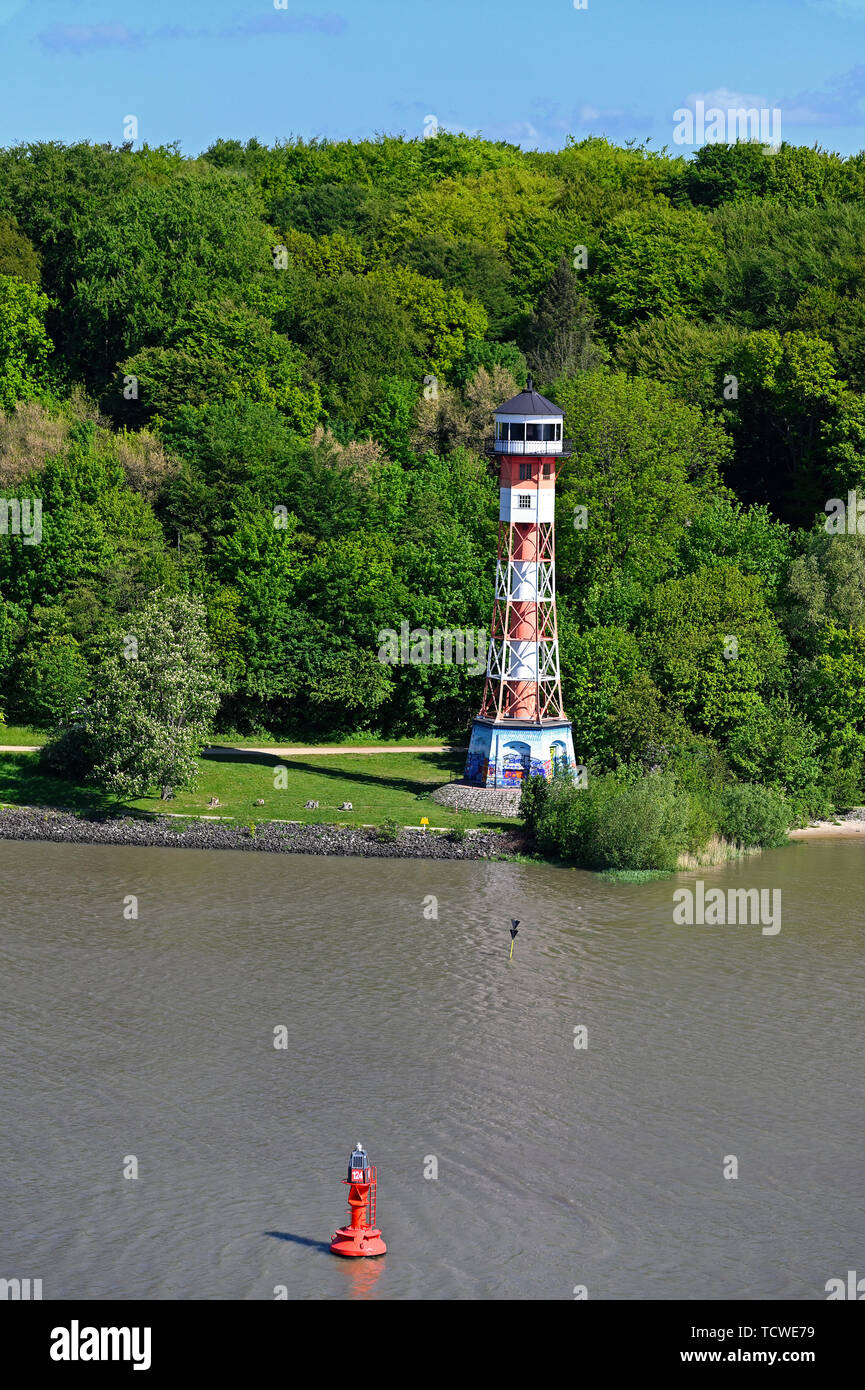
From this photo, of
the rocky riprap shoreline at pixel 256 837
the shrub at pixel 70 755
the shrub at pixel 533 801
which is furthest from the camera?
the shrub at pixel 70 755

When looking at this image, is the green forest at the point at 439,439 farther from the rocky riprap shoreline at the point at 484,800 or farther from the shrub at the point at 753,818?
the rocky riprap shoreline at the point at 484,800

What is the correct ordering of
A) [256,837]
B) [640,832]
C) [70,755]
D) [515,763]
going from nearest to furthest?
[640,832] < [256,837] < [515,763] < [70,755]

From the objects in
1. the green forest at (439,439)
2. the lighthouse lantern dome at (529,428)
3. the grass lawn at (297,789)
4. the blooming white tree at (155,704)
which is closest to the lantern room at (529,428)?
the lighthouse lantern dome at (529,428)

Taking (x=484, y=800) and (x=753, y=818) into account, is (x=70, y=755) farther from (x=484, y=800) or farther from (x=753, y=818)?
(x=753, y=818)

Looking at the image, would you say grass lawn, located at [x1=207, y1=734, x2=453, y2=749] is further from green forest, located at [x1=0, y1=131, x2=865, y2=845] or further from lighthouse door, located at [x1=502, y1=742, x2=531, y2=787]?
lighthouse door, located at [x1=502, y1=742, x2=531, y2=787]

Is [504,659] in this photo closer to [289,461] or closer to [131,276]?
[289,461]

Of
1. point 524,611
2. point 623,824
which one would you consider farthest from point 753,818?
point 524,611
